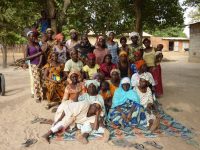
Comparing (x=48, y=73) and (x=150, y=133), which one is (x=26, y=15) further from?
(x=150, y=133)

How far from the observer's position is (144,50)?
27.3 ft

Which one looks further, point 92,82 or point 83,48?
point 83,48

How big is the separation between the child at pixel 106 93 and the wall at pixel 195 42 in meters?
17.7

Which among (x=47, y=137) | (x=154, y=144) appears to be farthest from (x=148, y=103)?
(x=47, y=137)

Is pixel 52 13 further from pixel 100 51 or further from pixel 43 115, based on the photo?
pixel 43 115

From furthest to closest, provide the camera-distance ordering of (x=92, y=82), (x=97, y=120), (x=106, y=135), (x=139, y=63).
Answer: (x=139, y=63) < (x=92, y=82) < (x=97, y=120) < (x=106, y=135)

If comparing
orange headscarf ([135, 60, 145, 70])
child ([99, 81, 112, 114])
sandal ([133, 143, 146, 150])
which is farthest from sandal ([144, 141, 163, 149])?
orange headscarf ([135, 60, 145, 70])

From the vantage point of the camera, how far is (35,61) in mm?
7887

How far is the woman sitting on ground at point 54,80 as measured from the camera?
7.54m

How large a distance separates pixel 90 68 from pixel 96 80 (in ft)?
1.88

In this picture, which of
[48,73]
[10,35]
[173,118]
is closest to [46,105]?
[48,73]

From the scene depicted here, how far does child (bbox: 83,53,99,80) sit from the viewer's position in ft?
23.6

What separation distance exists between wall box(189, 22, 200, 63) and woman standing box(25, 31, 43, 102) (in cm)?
1750

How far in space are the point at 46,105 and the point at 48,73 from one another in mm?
779
